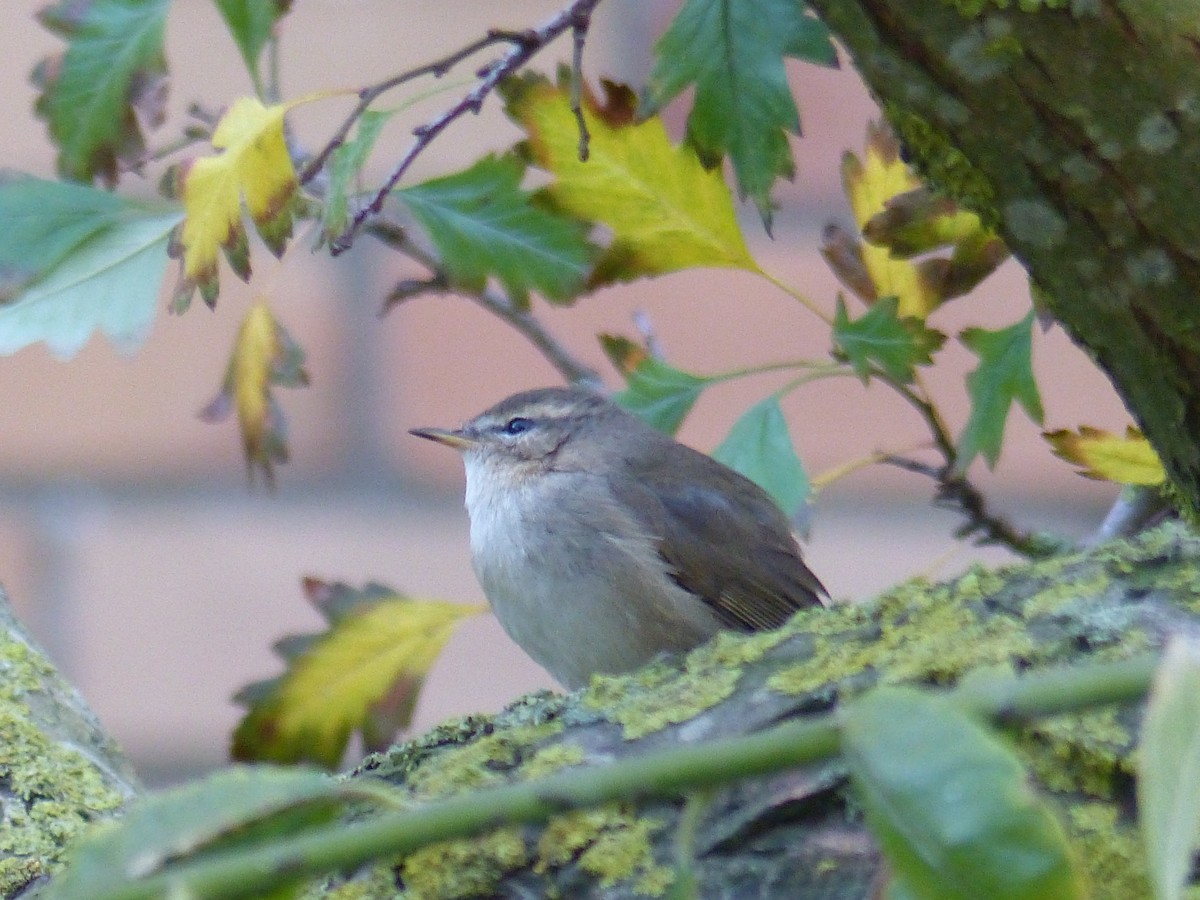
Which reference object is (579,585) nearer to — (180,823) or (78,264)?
(78,264)

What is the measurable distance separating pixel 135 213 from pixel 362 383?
122 cm

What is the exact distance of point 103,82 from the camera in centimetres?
79

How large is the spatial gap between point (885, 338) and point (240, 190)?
0.33 metres

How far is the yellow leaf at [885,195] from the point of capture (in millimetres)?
858

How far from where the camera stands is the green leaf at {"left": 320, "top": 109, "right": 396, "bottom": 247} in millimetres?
661

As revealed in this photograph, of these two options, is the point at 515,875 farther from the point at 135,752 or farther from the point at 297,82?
the point at 135,752

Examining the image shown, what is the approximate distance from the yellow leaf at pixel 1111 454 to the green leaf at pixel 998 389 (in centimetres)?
2

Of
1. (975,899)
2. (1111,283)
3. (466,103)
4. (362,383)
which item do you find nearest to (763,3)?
(466,103)

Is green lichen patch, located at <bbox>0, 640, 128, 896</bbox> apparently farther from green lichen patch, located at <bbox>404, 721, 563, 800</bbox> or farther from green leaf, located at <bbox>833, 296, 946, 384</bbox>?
green leaf, located at <bbox>833, 296, 946, 384</bbox>

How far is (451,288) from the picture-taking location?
0.96 meters

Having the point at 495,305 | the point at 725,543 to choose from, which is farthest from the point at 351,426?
the point at 495,305

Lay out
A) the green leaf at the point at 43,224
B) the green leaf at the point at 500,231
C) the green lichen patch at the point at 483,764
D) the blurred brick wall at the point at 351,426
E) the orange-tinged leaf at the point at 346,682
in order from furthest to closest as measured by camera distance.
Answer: the blurred brick wall at the point at 351,426
the orange-tinged leaf at the point at 346,682
the green leaf at the point at 500,231
the green leaf at the point at 43,224
the green lichen patch at the point at 483,764

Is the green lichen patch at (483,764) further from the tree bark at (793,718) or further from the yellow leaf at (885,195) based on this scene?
the yellow leaf at (885,195)

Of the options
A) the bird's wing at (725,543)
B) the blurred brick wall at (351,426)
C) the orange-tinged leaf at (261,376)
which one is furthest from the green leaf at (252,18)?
the blurred brick wall at (351,426)
